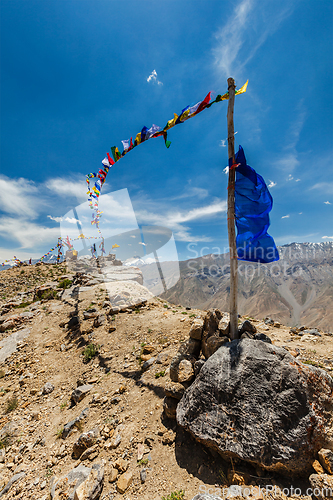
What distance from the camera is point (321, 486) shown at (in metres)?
3.26

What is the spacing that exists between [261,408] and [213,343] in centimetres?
189

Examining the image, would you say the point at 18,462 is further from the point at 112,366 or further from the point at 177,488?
the point at 177,488

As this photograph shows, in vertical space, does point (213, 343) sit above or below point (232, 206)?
below

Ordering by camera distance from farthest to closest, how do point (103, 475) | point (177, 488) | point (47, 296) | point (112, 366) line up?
1. point (47, 296)
2. point (112, 366)
3. point (103, 475)
4. point (177, 488)

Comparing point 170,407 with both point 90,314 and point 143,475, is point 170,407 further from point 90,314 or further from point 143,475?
point 90,314

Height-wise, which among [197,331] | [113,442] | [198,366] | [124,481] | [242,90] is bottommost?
[124,481]

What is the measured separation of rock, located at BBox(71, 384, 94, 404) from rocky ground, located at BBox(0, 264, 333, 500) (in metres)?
0.03

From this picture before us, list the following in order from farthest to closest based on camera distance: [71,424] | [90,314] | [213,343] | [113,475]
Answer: [90,314], [71,424], [213,343], [113,475]

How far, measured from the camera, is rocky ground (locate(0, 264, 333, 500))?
410cm

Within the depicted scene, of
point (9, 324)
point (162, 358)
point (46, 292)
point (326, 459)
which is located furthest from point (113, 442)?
point (46, 292)

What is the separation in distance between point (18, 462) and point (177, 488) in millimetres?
5014

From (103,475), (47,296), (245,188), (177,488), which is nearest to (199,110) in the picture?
(245,188)

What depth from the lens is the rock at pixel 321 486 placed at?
10.4 ft

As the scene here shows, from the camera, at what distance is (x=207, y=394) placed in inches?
179
